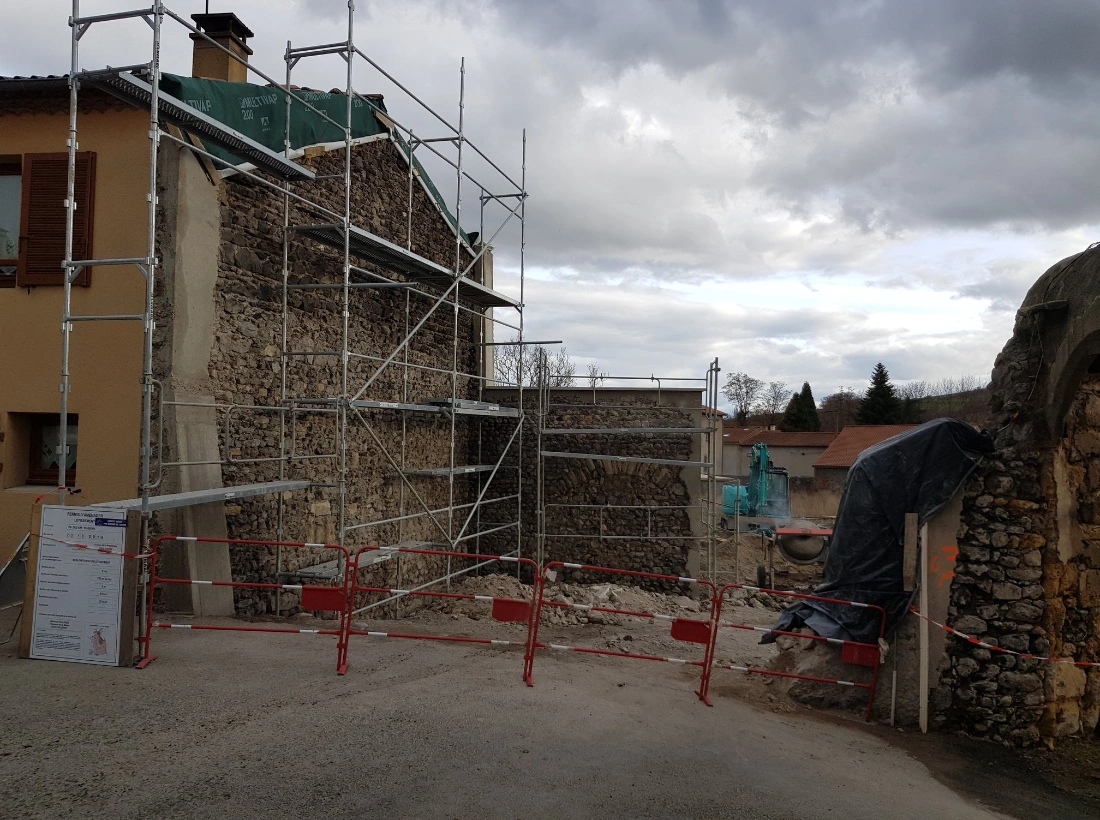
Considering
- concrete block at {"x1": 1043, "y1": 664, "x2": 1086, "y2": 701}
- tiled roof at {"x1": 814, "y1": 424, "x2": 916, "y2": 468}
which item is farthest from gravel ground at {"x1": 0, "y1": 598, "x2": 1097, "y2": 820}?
tiled roof at {"x1": 814, "y1": 424, "x2": 916, "y2": 468}

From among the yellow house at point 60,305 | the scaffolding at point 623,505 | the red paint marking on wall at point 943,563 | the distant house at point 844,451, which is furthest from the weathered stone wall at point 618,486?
the distant house at point 844,451

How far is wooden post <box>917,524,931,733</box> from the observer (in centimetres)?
636

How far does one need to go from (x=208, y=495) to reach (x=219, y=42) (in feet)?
19.8

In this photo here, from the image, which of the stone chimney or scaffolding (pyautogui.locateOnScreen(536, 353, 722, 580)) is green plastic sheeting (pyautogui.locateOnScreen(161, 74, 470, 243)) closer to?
the stone chimney

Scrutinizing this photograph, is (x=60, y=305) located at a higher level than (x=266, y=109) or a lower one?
lower

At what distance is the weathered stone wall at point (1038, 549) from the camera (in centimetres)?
642

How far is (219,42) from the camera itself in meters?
9.31

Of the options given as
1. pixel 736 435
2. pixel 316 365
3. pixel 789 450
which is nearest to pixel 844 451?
pixel 789 450

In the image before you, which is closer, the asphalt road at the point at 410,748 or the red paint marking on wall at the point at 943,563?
the asphalt road at the point at 410,748

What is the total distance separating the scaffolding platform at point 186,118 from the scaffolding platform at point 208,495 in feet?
11.3

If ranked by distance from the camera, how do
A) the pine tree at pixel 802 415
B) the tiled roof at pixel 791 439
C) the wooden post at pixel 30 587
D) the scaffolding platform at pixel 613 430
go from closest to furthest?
the wooden post at pixel 30 587 < the scaffolding platform at pixel 613 430 < the tiled roof at pixel 791 439 < the pine tree at pixel 802 415

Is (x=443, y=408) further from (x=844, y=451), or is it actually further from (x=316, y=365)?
(x=844, y=451)

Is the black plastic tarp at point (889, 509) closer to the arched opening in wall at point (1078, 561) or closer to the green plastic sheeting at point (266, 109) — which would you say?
the arched opening in wall at point (1078, 561)

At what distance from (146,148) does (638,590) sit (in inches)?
387
